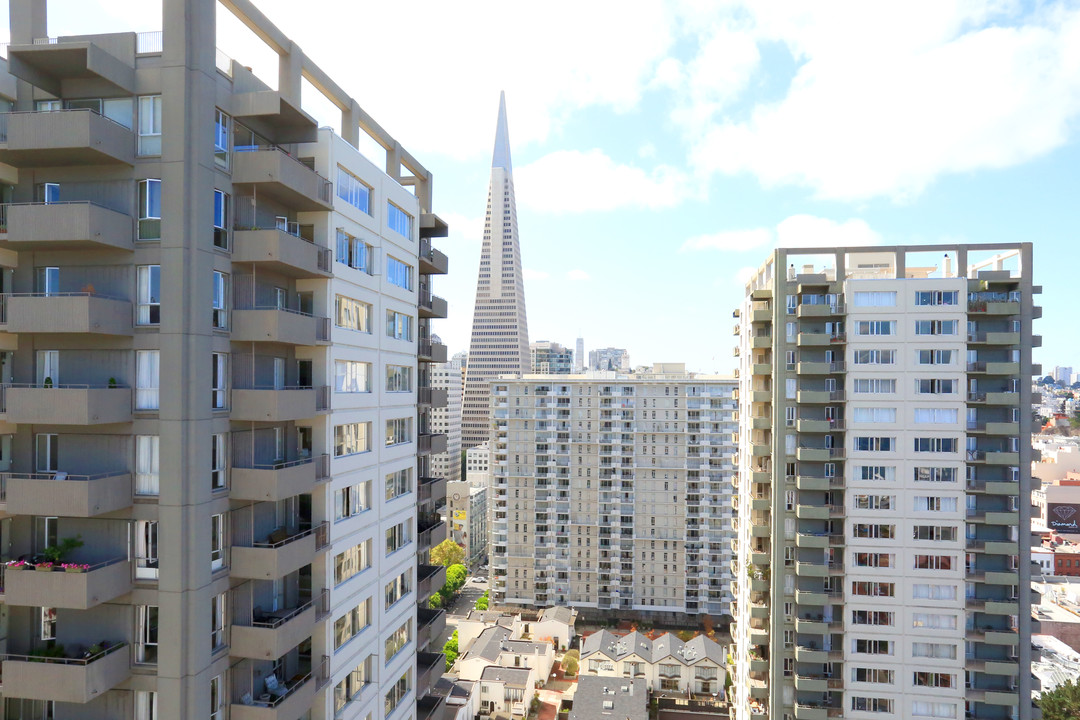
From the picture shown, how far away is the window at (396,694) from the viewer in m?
23.7

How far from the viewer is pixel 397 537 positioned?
25391 mm

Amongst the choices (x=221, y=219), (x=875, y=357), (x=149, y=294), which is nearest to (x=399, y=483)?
(x=149, y=294)

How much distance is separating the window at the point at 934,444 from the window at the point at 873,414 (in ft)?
6.58

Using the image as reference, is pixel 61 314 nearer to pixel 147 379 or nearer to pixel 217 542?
pixel 147 379

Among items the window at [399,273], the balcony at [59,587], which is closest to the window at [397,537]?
the window at [399,273]

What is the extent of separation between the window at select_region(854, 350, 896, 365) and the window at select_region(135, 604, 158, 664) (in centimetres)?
3682

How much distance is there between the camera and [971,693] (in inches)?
1313

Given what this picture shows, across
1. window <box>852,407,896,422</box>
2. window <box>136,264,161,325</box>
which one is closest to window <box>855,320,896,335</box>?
window <box>852,407,896,422</box>

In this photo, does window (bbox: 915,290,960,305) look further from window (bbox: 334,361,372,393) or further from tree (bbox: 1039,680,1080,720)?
A: tree (bbox: 1039,680,1080,720)

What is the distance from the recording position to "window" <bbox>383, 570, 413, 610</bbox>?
79.5 feet

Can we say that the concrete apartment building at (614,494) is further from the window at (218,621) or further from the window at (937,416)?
the window at (218,621)

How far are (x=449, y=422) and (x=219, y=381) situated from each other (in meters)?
154

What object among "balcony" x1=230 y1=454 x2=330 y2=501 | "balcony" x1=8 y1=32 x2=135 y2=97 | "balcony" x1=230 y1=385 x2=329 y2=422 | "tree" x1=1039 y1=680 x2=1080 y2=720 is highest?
"balcony" x1=8 y1=32 x2=135 y2=97

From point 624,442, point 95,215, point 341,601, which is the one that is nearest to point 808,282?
point 341,601
